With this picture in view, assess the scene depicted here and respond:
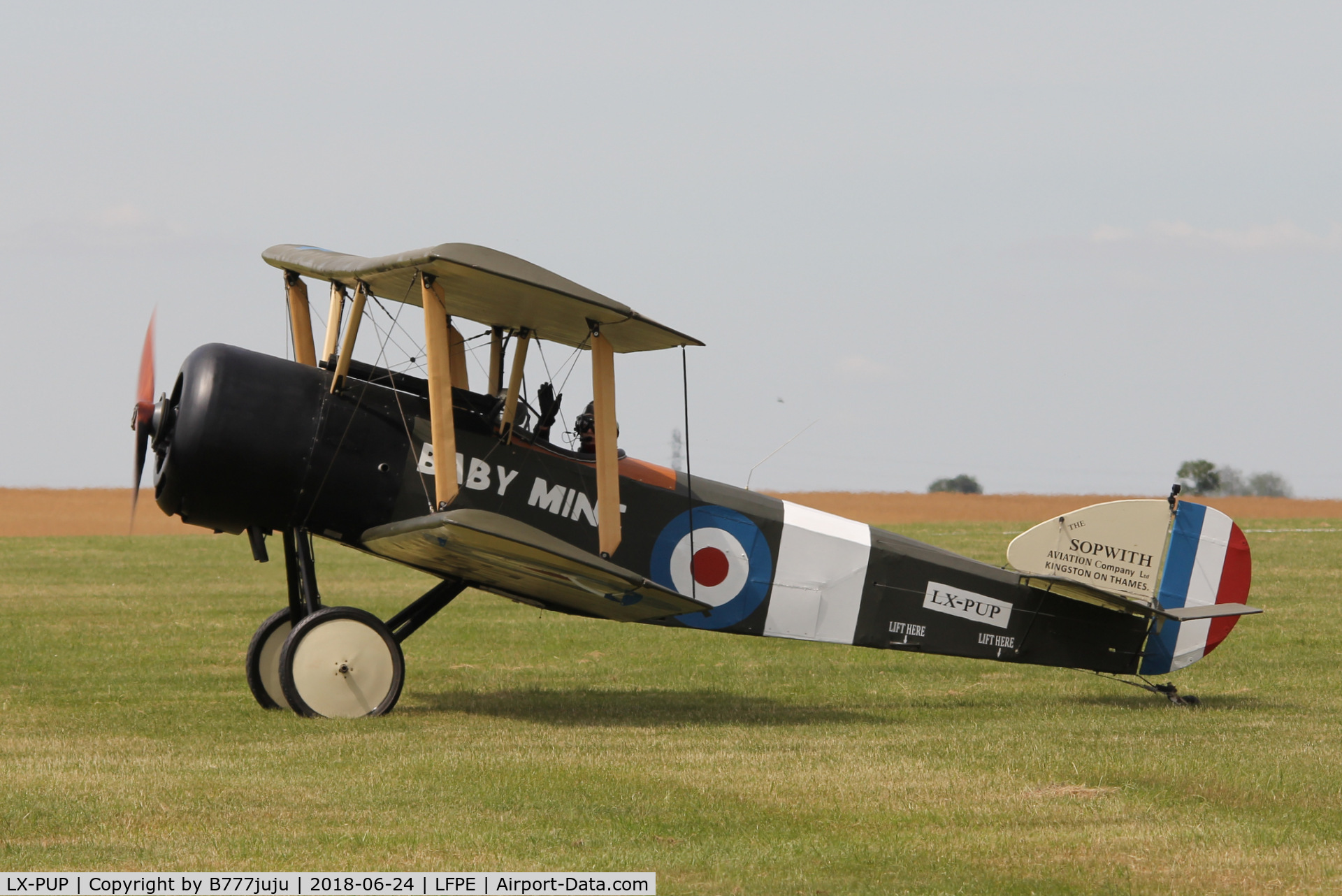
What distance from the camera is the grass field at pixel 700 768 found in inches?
218

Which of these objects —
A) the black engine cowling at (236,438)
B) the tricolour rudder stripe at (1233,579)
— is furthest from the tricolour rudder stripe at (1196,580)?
the black engine cowling at (236,438)

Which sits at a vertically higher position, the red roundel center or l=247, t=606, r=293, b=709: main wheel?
the red roundel center

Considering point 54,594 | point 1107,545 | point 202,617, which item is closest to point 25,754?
point 1107,545

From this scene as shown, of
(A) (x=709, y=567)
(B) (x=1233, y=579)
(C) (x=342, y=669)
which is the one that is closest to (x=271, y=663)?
(C) (x=342, y=669)

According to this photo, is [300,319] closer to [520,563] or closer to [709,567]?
[520,563]

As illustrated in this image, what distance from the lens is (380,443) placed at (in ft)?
30.3

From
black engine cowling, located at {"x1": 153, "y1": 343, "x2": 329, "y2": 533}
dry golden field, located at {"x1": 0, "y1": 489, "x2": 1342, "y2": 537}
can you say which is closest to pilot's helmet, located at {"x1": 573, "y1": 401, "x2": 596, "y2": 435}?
black engine cowling, located at {"x1": 153, "y1": 343, "x2": 329, "y2": 533}

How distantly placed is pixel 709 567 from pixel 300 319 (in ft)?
11.7

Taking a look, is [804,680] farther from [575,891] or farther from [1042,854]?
[575,891]

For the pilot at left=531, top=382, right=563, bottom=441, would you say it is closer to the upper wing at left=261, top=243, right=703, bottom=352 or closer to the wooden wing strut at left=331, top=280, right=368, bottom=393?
the upper wing at left=261, top=243, right=703, bottom=352

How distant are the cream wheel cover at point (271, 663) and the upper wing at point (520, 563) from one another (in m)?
1.42

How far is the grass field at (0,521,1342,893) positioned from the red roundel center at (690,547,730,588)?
3.24 feet

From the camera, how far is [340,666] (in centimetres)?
893

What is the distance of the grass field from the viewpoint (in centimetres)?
553
